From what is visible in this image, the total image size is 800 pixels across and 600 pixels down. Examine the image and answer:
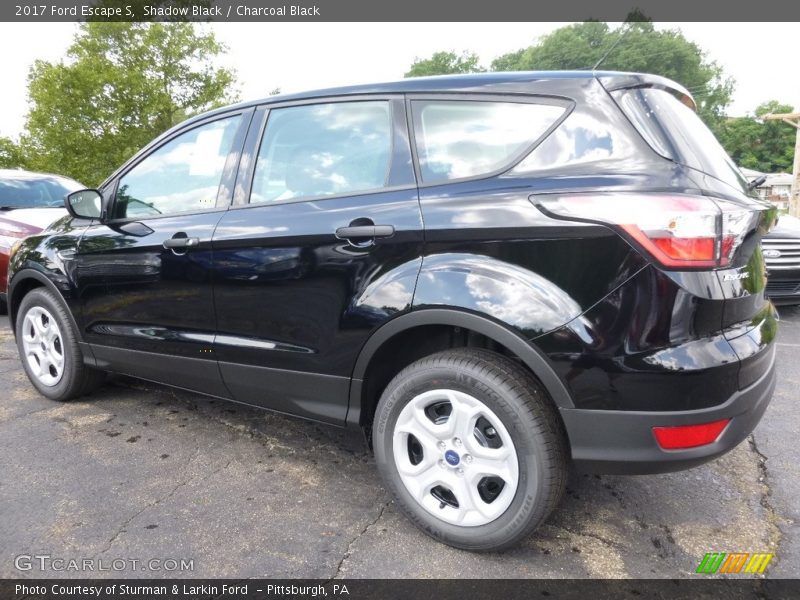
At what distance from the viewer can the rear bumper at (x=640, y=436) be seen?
1747 millimetres

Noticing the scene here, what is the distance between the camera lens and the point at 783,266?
5.34 meters

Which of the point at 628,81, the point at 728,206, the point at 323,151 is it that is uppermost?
the point at 628,81

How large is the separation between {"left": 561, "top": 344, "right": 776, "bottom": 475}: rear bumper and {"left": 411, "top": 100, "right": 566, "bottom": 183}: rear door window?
0.91 metres

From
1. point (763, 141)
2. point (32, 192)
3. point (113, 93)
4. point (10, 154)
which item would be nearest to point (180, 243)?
point (32, 192)

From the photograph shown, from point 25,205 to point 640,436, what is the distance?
6903 mm

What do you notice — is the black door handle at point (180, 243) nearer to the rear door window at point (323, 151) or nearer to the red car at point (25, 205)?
the rear door window at point (323, 151)

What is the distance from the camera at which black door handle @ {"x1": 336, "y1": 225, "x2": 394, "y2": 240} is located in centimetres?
210

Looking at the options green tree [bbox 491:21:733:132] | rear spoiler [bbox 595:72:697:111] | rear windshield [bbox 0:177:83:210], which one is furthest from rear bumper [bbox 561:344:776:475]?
green tree [bbox 491:21:733:132]

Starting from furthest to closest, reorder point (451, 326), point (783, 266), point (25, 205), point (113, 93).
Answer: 1. point (113, 93)
2. point (25, 205)
3. point (783, 266)
4. point (451, 326)

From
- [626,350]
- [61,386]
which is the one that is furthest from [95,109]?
[626,350]

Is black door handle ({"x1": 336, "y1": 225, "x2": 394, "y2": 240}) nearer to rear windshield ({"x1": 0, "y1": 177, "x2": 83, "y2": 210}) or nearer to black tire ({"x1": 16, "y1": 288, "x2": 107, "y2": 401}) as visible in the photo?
black tire ({"x1": 16, "y1": 288, "x2": 107, "y2": 401})

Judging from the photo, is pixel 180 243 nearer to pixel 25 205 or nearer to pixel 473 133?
pixel 473 133

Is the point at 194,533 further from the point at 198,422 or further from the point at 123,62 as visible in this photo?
the point at 123,62

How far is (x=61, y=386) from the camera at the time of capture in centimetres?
349
